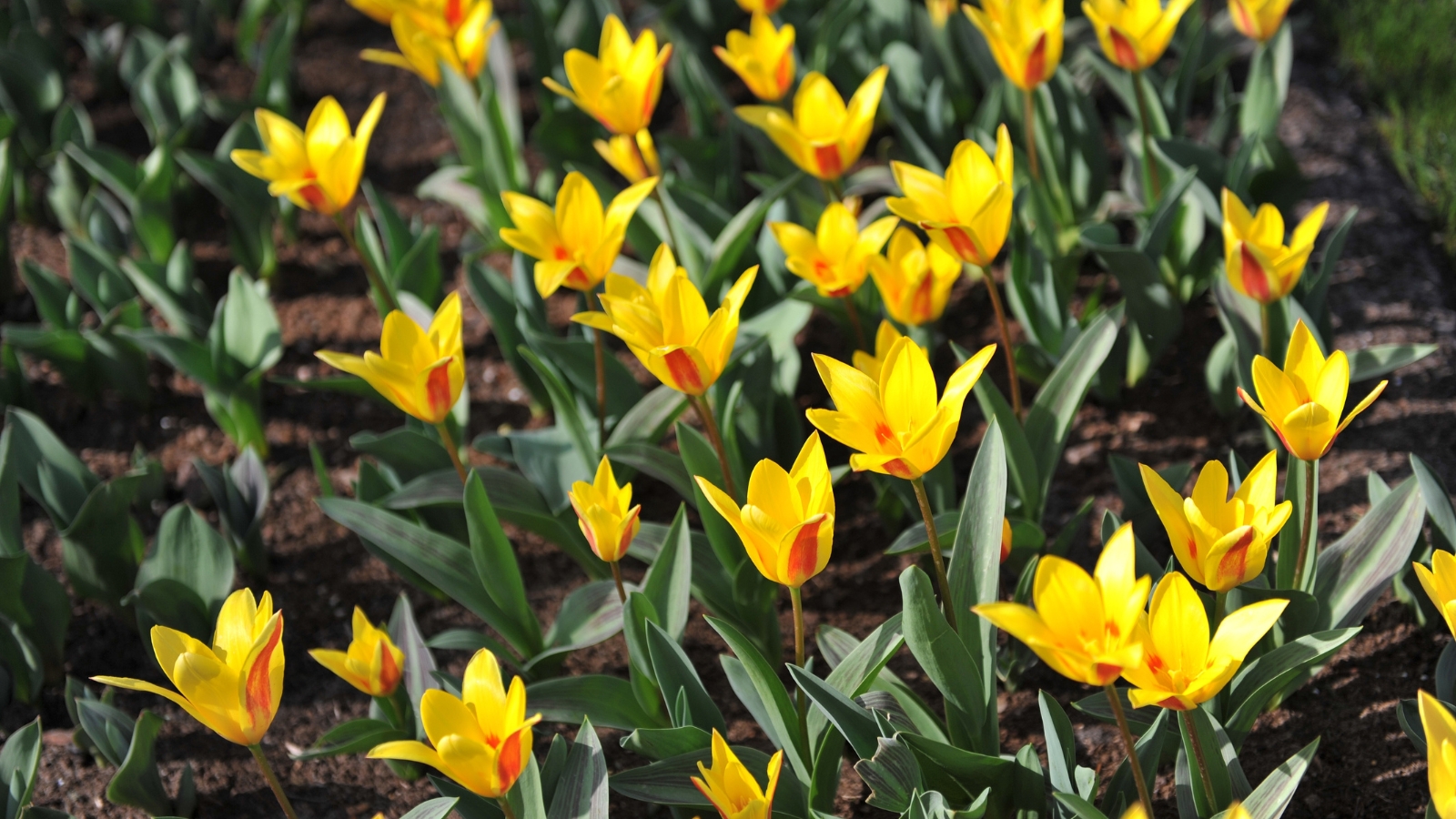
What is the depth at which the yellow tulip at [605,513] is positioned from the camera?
1488mm

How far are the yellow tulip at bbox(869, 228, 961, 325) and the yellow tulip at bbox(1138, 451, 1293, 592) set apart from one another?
2.23ft

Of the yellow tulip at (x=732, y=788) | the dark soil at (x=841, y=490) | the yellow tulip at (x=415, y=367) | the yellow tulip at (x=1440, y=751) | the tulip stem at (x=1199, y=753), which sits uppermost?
the yellow tulip at (x=415, y=367)

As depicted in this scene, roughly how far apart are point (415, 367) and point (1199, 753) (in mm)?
1109

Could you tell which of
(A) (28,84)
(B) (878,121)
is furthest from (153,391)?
(B) (878,121)

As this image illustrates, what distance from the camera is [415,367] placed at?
5.41ft

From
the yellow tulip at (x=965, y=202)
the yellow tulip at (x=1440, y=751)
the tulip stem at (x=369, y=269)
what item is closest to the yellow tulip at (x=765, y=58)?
the yellow tulip at (x=965, y=202)

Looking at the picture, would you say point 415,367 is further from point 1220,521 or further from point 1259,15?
point 1259,15

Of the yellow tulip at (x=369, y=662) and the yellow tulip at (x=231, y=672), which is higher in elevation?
the yellow tulip at (x=231, y=672)

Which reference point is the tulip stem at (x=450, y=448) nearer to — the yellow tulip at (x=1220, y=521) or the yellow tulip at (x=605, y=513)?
the yellow tulip at (x=605, y=513)

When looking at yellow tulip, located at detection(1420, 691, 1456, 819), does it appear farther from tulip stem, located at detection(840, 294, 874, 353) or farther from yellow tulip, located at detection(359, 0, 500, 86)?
yellow tulip, located at detection(359, 0, 500, 86)

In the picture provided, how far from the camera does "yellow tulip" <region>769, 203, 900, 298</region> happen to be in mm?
1842

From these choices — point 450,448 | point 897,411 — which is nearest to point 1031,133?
point 897,411

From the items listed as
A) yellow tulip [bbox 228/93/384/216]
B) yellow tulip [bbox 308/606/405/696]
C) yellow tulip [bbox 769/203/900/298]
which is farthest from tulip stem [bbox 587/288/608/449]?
yellow tulip [bbox 308/606/405/696]

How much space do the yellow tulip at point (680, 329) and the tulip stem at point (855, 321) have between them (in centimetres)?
54
